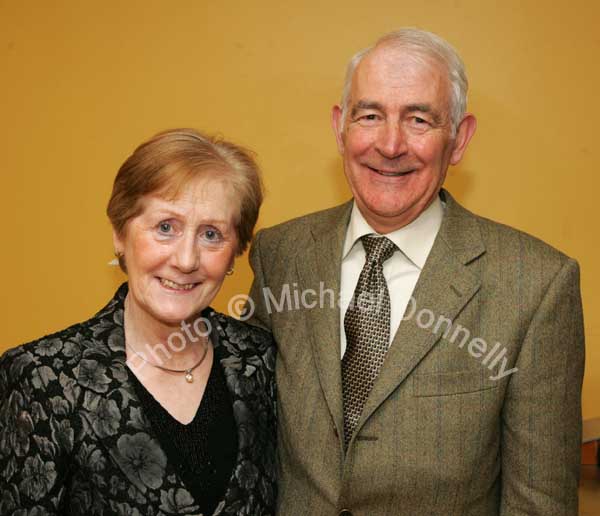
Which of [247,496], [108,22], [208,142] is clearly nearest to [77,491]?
[247,496]

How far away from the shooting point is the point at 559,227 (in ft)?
7.85

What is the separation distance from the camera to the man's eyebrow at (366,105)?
1806mm

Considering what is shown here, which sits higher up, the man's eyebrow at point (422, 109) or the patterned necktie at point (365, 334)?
the man's eyebrow at point (422, 109)

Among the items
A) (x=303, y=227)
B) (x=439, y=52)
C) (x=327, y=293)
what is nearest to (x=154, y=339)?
(x=327, y=293)

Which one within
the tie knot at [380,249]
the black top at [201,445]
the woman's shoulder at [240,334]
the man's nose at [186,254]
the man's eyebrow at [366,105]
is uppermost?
the man's eyebrow at [366,105]

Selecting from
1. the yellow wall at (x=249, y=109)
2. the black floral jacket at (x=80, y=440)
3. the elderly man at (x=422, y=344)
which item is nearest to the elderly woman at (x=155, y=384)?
the black floral jacket at (x=80, y=440)

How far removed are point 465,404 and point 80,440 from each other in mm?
724

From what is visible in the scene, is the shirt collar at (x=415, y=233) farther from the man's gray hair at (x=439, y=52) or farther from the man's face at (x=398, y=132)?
the man's gray hair at (x=439, y=52)

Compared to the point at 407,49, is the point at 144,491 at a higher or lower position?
lower

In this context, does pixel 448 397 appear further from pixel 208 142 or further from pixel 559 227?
pixel 559 227

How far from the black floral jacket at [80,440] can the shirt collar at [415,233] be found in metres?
0.56

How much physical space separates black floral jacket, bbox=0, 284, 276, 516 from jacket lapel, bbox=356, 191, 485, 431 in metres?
0.37

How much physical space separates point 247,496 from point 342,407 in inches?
9.9

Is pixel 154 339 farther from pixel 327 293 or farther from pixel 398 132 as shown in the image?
pixel 398 132
